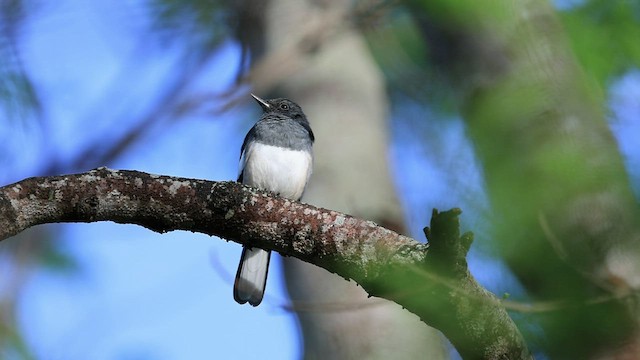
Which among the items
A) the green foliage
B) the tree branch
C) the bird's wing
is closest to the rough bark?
the bird's wing

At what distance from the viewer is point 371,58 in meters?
5.82

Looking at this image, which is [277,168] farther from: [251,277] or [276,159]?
[251,277]

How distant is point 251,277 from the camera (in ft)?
15.5

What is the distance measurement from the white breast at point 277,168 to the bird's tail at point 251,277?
452mm

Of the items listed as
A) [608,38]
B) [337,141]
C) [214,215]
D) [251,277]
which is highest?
[337,141]

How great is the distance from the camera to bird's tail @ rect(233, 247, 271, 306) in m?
4.64

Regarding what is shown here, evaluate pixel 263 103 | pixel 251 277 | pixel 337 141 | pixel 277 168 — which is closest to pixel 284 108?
pixel 263 103

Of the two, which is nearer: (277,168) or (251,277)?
(251,277)

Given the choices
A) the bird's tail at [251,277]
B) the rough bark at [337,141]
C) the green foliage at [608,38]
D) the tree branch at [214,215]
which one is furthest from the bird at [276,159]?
the green foliage at [608,38]

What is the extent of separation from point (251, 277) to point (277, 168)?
2.37ft

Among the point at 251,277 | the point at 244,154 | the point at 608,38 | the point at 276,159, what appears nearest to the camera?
the point at 608,38

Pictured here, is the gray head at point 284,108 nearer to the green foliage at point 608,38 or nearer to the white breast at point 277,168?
the white breast at point 277,168

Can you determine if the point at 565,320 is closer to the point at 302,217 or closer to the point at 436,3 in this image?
the point at 436,3

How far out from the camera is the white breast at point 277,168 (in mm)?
5035
